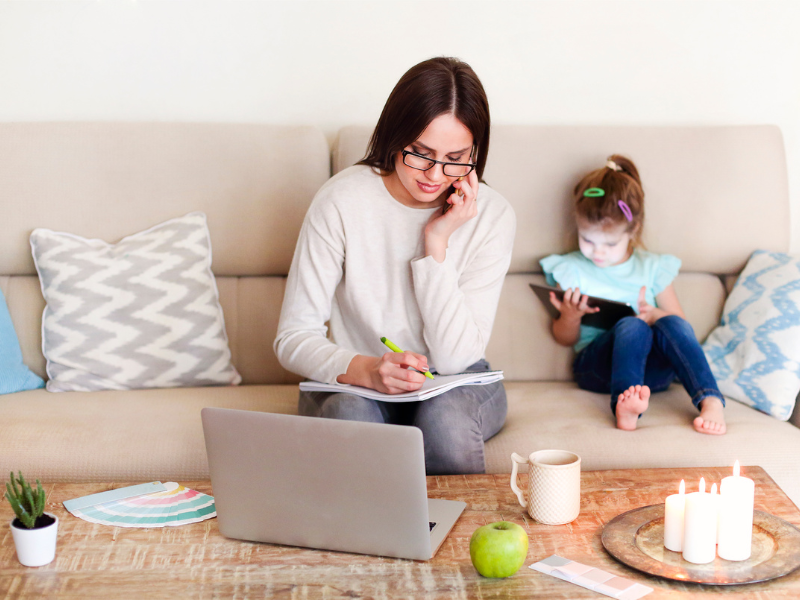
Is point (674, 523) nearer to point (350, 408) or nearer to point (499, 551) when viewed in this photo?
point (499, 551)

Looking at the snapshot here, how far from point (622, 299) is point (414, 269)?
26.9 inches

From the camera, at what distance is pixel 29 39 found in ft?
6.85

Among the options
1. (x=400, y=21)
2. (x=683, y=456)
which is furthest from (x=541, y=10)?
(x=683, y=456)

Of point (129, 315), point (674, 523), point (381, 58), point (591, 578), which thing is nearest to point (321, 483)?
point (591, 578)

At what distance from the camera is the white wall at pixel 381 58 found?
6.91ft

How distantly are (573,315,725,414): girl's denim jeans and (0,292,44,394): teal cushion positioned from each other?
1.37m

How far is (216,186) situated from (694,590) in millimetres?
1489

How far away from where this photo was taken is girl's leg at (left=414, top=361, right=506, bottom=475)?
1347mm

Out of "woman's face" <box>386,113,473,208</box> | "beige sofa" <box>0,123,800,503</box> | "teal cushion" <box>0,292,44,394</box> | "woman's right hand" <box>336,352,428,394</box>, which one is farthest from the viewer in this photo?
"beige sofa" <box>0,123,800,503</box>

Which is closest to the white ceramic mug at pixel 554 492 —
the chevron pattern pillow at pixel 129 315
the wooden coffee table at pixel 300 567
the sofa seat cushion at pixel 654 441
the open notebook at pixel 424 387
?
the wooden coffee table at pixel 300 567

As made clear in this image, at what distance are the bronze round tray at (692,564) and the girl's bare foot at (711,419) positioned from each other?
521mm

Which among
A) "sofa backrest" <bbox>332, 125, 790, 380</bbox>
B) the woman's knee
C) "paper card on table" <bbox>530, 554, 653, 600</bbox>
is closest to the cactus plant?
the woman's knee

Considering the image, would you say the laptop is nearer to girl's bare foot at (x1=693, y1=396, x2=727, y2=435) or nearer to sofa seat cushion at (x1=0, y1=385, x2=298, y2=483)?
sofa seat cushion at (x1=0, y1=385, x2=298, y2=483)

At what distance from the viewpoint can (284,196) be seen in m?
1.94
